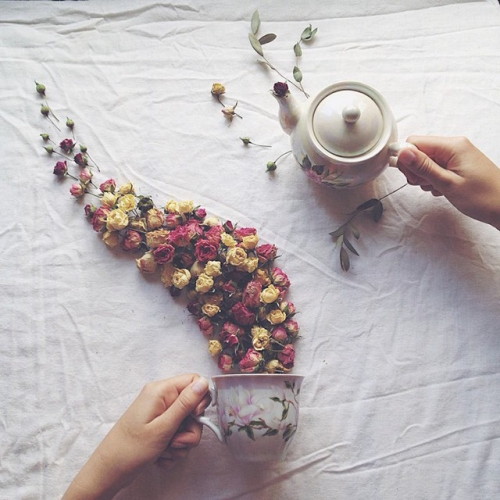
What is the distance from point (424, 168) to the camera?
0.66 m

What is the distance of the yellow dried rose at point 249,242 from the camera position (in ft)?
2.32

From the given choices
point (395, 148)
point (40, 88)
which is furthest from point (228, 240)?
point (40, 88)

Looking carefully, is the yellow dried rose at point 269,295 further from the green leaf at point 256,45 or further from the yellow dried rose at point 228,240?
the green leaf at point 256,45

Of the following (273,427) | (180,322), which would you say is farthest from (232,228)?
(273,427)

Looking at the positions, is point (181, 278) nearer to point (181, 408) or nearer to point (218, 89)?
point (181, 408)

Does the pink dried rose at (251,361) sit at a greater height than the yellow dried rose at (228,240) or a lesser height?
lesser

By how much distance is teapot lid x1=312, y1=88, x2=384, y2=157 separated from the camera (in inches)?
24.9

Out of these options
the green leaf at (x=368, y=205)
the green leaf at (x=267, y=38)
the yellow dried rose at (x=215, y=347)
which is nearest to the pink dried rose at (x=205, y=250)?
the yellow dried rose at (x=215, y=347)

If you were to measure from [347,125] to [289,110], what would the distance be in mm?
82

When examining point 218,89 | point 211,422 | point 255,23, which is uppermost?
point 255,23

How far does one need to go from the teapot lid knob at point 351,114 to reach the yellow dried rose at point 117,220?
0.32 m

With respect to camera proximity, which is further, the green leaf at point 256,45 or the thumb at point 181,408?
the green leaf at point 256,45

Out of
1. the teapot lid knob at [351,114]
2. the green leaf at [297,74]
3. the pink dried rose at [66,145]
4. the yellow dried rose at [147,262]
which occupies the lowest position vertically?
the yellow dried rose at [147,262]

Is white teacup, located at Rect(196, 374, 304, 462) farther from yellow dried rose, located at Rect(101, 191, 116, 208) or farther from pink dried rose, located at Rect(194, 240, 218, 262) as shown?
yellow dried rose, located at Rect(101, 191, 116, 208)
